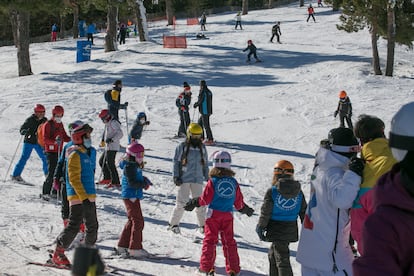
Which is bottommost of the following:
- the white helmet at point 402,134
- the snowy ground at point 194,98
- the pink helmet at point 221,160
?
the snowy ground at point 194,98

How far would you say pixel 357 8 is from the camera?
27.1 meters

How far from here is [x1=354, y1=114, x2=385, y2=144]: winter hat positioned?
4.45 meters

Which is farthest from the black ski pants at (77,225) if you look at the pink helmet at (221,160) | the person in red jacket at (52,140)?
the person in red jacket at (52,140)

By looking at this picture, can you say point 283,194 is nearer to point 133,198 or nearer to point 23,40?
point 133,198

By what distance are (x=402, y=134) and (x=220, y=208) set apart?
5040 millimetres

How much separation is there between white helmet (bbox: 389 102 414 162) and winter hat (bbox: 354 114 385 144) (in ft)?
7.10

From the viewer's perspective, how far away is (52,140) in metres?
10.8

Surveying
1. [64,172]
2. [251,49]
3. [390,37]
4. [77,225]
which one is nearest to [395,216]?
[77,225]

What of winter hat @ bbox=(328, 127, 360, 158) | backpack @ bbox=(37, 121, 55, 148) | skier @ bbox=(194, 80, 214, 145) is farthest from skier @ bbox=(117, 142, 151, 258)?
skier @ bbox=(194, 80, 214, 145)

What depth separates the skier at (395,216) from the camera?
2227 mm

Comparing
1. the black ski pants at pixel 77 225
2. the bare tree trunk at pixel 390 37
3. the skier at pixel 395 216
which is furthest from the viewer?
the bare tree trunk at pixel 390 37

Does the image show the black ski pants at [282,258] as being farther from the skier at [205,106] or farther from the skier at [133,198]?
the skier at [205,106]

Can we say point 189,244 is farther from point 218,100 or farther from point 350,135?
point 218,100

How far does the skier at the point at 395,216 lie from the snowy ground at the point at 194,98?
214 inches
